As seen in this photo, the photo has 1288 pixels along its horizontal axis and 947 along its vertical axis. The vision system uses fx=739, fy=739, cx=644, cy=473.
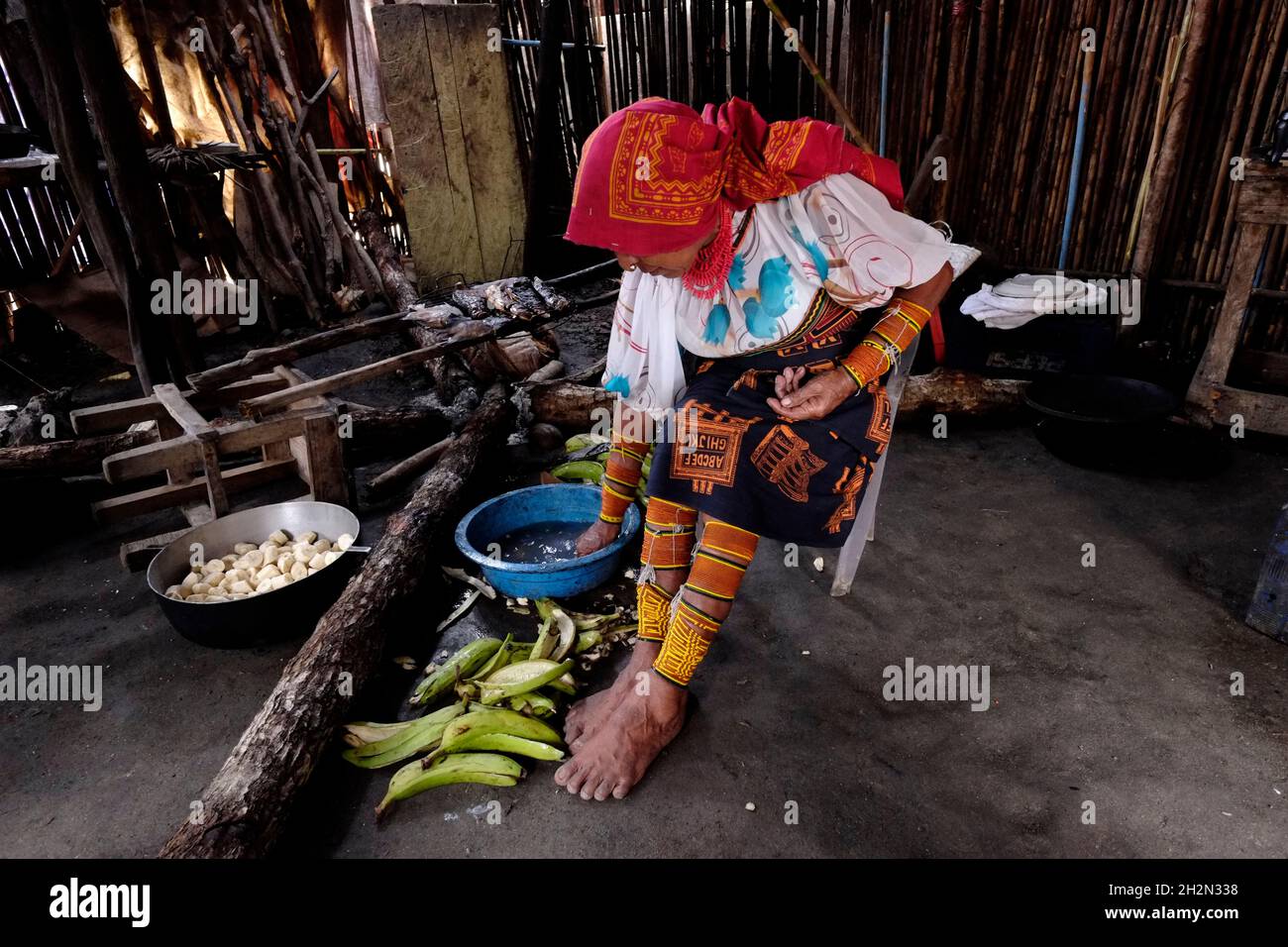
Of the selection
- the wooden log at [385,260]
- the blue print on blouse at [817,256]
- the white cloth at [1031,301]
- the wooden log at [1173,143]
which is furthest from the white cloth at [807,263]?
the wooden log at [385,260]

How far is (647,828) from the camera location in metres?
1.96

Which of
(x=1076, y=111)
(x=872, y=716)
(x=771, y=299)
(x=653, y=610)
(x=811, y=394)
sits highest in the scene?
(x=1076, y=111)

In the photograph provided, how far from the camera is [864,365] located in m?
1.99

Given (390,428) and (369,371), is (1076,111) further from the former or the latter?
(390,428)

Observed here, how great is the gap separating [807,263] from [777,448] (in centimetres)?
49

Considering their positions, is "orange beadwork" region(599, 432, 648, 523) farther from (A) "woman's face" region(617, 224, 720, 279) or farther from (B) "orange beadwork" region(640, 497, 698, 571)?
(A) "woman's face" region(617, 224, 720, 279)

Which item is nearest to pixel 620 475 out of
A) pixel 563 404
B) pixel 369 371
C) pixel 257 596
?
pixel 257 596

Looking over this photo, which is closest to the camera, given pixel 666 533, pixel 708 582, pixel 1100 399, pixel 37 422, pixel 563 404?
pixel 708 582

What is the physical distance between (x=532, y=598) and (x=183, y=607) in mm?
1174

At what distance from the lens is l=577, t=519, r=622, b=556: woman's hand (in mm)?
2787

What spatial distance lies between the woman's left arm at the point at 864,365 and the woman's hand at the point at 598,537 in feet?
3.24

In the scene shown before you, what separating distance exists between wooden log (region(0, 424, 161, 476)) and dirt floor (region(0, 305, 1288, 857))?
38 centimetres

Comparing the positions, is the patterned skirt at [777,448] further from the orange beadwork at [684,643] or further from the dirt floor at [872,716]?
the dirt floor at [872,716]

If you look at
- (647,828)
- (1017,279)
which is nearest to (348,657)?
(647,828)
